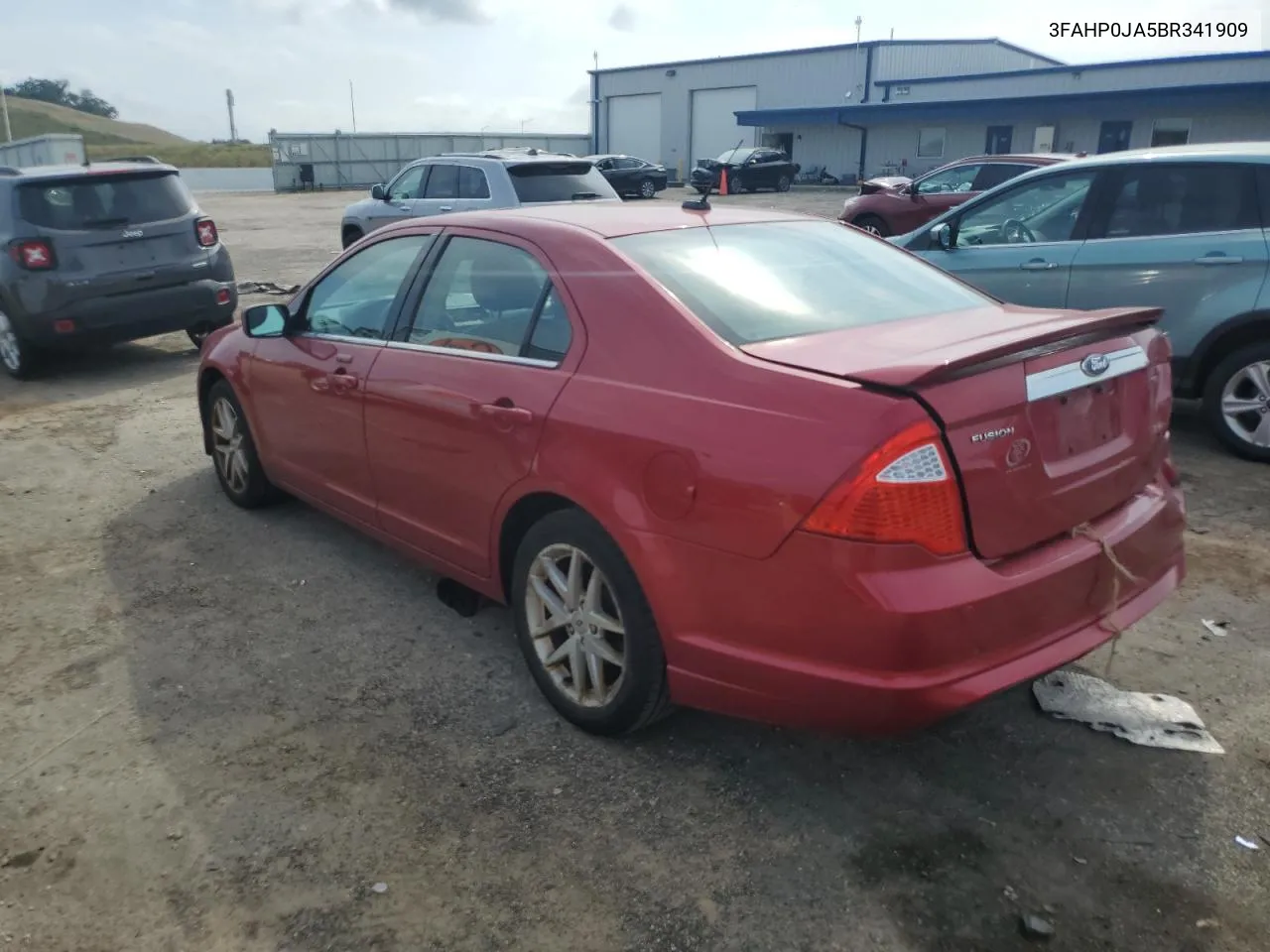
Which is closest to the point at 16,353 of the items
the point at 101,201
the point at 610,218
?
the point at 101,201

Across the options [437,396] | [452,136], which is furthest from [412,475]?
[452,136]

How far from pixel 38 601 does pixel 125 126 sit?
427 ft

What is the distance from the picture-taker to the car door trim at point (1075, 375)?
2.53m

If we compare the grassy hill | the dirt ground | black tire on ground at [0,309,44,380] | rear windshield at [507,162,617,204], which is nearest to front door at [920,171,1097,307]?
the dirt ground

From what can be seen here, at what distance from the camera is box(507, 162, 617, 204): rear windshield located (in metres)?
11.4

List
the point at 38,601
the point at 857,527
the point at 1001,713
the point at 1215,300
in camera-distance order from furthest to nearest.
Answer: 1. the point at 1215,300
2. the point at 38,601
3. the point at 1001,713
4. the point at 857,527

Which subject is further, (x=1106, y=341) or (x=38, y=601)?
(x=38, y=601)

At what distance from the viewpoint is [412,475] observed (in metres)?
3.73

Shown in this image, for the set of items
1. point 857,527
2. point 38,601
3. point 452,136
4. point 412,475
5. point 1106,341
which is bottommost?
point 38,601

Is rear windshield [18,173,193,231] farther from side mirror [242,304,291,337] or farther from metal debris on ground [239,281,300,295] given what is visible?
side mirror [242,304,291,337]

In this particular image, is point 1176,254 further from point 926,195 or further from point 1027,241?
point 926,195

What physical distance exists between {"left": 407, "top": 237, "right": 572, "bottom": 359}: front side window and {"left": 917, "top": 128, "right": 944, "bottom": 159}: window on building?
38.0m

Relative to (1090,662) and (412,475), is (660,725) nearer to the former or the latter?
(412,475)

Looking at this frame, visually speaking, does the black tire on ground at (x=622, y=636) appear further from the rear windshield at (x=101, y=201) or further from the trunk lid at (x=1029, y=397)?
the rear windshield at (x=101, y=201)
